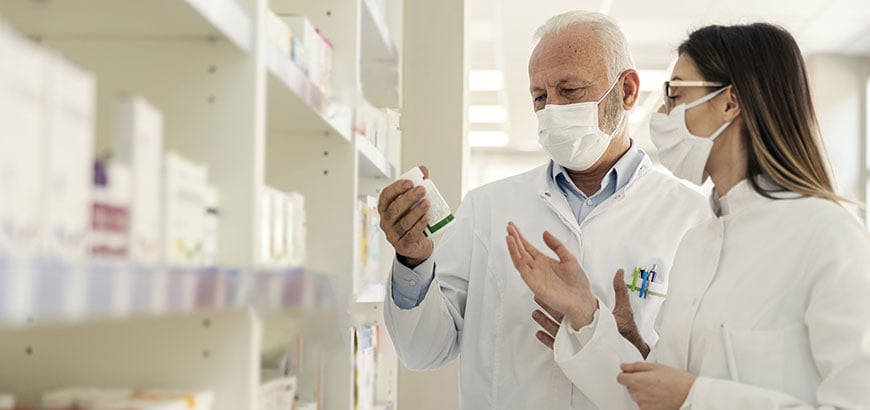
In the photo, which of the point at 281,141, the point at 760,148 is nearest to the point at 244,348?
the point at 281,141

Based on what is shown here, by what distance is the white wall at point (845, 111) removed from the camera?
8406 mm

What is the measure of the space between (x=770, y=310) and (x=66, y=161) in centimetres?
140

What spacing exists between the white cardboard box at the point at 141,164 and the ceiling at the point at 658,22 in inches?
219

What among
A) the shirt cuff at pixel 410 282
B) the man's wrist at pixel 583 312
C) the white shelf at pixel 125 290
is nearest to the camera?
the white shelf at pixel 125 290

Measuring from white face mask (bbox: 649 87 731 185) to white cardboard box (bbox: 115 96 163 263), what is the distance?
1298 millimetres


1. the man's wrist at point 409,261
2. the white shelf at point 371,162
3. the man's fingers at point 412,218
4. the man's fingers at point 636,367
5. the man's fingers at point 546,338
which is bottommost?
the man's fingers at point 636,367

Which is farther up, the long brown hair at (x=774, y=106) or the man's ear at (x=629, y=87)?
the man's ear at (x=629, y=87)

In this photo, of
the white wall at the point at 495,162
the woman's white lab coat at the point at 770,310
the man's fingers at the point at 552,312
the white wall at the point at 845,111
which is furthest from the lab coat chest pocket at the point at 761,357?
the white wall at the point at 495,162

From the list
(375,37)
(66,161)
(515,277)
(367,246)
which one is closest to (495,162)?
(375,37)

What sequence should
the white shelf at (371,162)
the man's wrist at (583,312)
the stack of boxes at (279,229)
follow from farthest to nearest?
the white shelf at (371,162) → the man's wrist at (583,312) → the stack of boxes at (279,229)

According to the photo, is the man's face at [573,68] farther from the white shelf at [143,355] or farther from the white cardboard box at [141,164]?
the white cardboard box at [141,164]

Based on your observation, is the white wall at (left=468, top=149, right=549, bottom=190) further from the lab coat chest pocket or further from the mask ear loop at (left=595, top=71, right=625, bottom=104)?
the lab coat chest pocket

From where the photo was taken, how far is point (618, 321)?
2.31m

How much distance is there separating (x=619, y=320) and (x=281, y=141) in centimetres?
94
